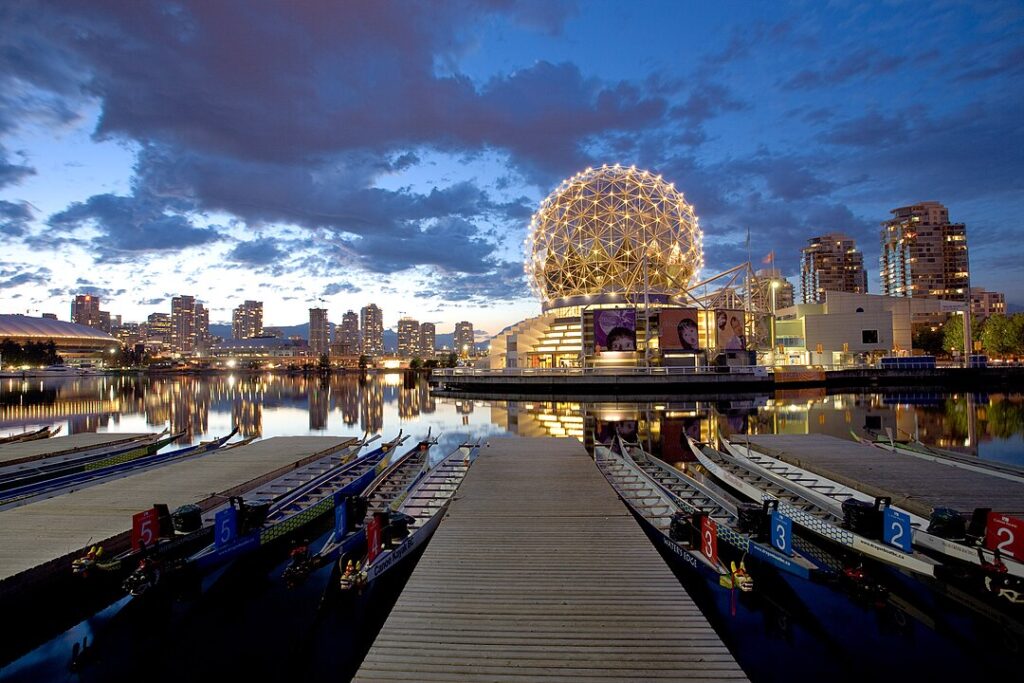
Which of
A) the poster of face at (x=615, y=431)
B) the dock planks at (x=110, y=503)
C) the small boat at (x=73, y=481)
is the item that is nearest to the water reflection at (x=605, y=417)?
the poster of face at (x=615, y=431)

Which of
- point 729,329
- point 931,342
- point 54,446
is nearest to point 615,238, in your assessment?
point 729,329

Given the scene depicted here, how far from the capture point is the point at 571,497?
12.2m

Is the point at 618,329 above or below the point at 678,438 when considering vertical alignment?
above

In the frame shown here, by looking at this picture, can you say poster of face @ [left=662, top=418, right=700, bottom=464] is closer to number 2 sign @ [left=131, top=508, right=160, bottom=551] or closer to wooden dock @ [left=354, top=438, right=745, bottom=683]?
wooden dock @ [left=354, top=438, right=745, bottom=683]

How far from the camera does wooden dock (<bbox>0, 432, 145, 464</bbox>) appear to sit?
18.2 m

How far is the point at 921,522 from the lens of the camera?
1058cm

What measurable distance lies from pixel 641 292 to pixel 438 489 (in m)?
57.9

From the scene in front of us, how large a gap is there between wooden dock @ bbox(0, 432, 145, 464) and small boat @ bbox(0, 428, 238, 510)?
3157 millimetres

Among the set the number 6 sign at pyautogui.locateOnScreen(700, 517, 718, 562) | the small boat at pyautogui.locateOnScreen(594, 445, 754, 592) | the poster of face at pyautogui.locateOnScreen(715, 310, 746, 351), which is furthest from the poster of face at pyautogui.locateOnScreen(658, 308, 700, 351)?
the number 6 sign at pyautogui.locateOnScreen(700, 517, 718, 562)

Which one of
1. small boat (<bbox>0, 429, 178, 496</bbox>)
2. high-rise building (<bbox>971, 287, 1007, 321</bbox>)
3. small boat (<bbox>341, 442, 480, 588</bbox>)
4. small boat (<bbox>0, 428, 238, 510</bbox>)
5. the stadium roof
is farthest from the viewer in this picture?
high-rise building (<bbox>971, 287, 1007, 321</bbox>)

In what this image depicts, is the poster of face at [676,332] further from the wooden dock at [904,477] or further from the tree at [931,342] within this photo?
A: the tree at [931,342]

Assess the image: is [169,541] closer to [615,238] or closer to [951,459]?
[951,459]

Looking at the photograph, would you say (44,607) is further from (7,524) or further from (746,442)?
(746,442)

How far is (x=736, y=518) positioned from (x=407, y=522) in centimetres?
639
